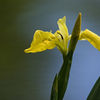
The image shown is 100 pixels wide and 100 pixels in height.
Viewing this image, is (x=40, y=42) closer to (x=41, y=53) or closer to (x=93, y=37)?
(x=93, y=37)

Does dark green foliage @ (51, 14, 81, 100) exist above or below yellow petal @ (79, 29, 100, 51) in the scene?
below

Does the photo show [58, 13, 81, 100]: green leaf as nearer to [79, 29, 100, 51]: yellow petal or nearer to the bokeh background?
[79, 29, 100, 51]: yellow petal

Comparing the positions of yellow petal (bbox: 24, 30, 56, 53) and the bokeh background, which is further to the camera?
the bokeh background

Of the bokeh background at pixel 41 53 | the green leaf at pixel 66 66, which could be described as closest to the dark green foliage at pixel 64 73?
the green leaf at pixel 66 66

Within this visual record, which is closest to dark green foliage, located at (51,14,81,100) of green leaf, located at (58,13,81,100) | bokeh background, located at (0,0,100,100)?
green leaf, located at (58,13,81,100)

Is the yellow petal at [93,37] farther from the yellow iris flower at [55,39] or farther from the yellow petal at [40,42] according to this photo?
the yellow petal at [40,42]
